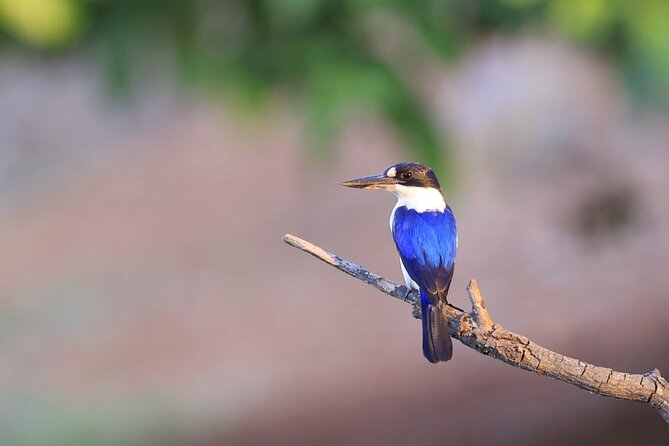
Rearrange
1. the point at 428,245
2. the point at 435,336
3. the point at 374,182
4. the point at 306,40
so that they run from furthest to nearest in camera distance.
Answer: the point at 306,40 → the point at 428,245 → the point at 374,182 → the point at 435,336

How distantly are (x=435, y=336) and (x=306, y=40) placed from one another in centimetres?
477

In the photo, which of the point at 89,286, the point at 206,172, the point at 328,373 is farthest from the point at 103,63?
the point at 206,172

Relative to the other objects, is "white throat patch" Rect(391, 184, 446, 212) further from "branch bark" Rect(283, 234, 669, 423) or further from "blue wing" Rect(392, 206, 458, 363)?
"branch bark" Rect(283, 234, 669, 423)

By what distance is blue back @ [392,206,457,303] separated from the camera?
5.33 ft

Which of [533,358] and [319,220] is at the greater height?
[319,220]

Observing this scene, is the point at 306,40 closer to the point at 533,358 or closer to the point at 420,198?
the point at 420,198

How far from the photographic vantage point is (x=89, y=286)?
52.6ft

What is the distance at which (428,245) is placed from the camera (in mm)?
1713

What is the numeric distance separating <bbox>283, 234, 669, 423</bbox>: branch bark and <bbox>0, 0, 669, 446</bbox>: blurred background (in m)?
4.02

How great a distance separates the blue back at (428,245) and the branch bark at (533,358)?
0.59 feet

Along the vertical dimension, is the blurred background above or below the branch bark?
above

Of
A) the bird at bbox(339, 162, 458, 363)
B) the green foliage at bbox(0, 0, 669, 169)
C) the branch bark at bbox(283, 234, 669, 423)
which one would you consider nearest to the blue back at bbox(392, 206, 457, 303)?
the bird at bbox(339, 162, 458, 363)

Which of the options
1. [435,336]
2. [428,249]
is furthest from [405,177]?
[435,336]

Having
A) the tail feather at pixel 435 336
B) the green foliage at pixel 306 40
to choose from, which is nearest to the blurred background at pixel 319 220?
the green foliage at pixel 306 40
